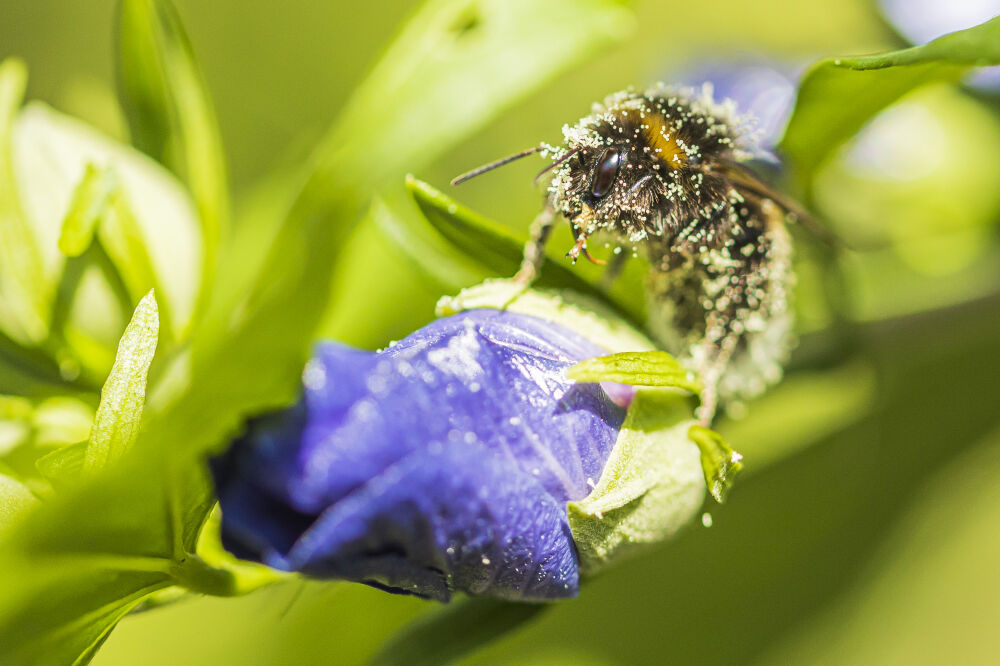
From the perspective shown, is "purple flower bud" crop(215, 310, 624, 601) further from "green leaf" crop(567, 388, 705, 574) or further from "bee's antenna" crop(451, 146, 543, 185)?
"bee's antenna" crop(451, 146, 543, 185)

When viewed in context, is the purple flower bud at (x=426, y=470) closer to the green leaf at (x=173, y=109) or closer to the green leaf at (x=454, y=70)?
the green leaf at (x=454, y=70)

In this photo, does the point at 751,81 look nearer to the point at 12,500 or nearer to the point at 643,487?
the point at 643,487

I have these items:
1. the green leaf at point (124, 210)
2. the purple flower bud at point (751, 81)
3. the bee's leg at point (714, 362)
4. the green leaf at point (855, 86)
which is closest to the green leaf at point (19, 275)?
the green leaf at point (124, 210)

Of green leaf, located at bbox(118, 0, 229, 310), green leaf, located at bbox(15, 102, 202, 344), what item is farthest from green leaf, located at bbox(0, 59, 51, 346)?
green leaf, located at bbox(118, 0, 229, 310)

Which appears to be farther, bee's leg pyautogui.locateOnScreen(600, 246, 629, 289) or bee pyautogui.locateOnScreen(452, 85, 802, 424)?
bee's leg pyautogui.locateOnScreen(600, 246, 629, 289)

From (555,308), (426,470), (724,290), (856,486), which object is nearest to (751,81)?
(856,486)

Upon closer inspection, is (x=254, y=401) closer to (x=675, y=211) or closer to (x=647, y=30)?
(x=675, y=211)
